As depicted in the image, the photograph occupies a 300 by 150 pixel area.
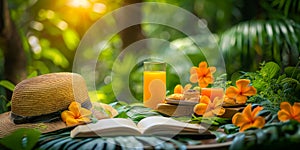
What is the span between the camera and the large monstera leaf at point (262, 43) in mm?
2162

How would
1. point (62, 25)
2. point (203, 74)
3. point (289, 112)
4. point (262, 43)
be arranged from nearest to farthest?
point (289, 112)
point (203, 74)
point (262, 43)
point (62, 25)

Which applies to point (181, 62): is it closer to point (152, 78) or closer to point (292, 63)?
point (292, 63)

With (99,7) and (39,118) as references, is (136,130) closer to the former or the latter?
(39,118)

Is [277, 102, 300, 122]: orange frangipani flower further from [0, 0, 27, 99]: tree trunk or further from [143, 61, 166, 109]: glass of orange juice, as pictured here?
[0, 0, 27, 99]: tree trunk

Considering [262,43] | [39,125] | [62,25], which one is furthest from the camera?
[62,25]

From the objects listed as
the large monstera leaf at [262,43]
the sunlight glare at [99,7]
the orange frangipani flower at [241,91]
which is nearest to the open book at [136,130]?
the orange frangipani flower at [241,91]

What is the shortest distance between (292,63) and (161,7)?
1092mm

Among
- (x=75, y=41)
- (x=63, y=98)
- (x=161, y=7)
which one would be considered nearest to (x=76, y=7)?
(x=75, y=41)

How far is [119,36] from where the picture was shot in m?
2.40

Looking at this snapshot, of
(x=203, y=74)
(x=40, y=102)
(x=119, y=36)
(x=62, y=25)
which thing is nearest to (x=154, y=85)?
(x=203, y=74)

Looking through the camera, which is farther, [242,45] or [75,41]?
[75,41]

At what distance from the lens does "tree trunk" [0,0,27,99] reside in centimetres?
186

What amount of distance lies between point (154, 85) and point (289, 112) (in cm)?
59

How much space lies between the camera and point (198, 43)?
2492mm
